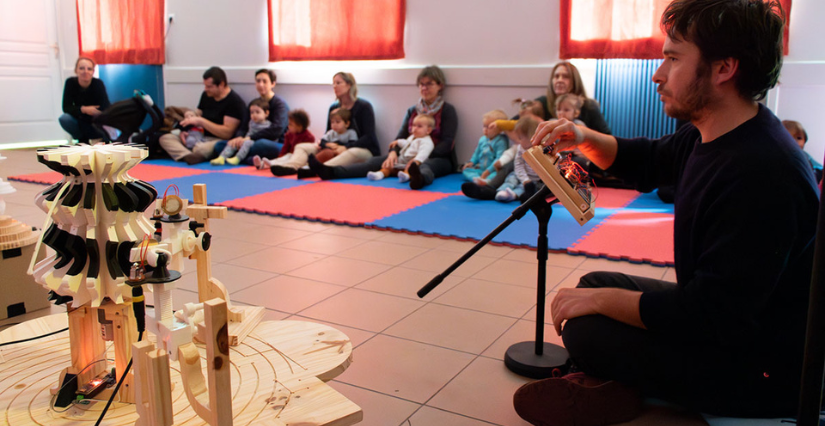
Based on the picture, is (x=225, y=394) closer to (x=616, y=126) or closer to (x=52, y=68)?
(x=616, y=126)

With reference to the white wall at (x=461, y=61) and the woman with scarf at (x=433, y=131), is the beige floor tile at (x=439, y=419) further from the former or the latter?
the white wall at (x=461, y=61)

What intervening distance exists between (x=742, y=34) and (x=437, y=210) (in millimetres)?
3188

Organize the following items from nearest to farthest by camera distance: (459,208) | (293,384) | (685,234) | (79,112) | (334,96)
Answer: (293,384)
(685,234)
(459,208)
(334,96)
(79,112)

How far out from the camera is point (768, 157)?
1.46m

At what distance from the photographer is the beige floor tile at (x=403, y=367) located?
1.97 metres

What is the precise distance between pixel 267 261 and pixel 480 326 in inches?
53.7

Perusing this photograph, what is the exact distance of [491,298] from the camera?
277 centimetres

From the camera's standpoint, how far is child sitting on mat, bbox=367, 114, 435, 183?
19.9 ft

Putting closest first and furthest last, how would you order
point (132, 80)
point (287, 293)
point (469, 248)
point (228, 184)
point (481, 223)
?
point (287, 293), point (469, 248), point (481, 223), point (228, 184), point (132, 80)

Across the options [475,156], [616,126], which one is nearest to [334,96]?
[475,156]

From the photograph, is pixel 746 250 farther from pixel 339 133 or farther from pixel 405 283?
pixel 339 133

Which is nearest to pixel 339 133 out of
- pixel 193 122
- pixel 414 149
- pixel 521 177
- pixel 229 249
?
pixel 414 149

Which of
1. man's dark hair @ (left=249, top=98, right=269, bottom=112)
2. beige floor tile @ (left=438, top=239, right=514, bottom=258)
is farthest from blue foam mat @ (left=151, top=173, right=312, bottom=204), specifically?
beige floor tile @ (left=438, top=239, right=514, bottom=258)

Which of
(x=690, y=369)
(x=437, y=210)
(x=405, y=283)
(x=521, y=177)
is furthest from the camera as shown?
(x=521, y=177)
